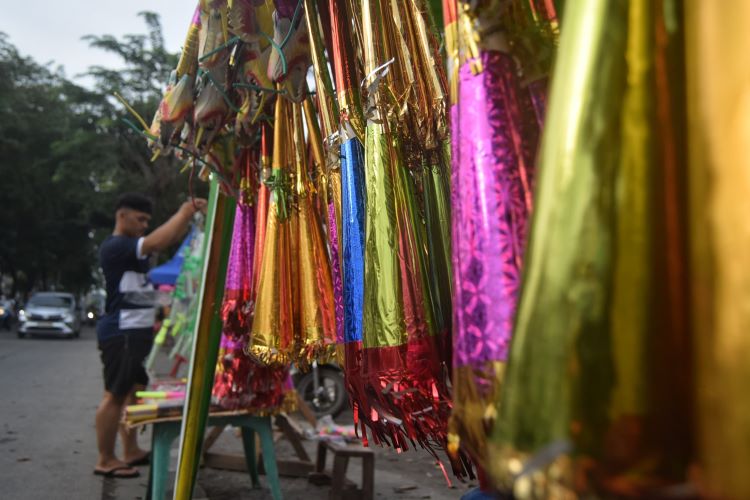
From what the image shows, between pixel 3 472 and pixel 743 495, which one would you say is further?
pixel 3 472

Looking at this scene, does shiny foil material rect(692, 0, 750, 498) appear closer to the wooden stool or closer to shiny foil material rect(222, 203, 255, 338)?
shiny foil material rect(222, 203, 255, 338)

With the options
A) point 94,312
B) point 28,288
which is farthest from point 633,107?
point 28,288

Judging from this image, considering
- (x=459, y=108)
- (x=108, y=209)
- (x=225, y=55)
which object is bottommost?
(x=459, y=108)

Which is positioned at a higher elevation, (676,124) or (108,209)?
(108,209)

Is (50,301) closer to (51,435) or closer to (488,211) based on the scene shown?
(51,435)

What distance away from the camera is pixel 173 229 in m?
3.16

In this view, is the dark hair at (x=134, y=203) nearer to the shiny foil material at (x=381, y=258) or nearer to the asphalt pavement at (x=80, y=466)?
the asphalt pavement at (x=80, y=466)

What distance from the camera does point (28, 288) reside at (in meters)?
31.7

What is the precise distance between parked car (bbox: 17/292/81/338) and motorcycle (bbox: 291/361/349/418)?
631 inches

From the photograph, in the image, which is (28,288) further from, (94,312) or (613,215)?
(613,215)

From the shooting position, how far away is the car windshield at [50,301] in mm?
20625

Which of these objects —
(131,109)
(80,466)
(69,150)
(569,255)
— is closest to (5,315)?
(69,150)

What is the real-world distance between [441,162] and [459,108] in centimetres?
→ 38

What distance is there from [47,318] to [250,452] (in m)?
18.5
